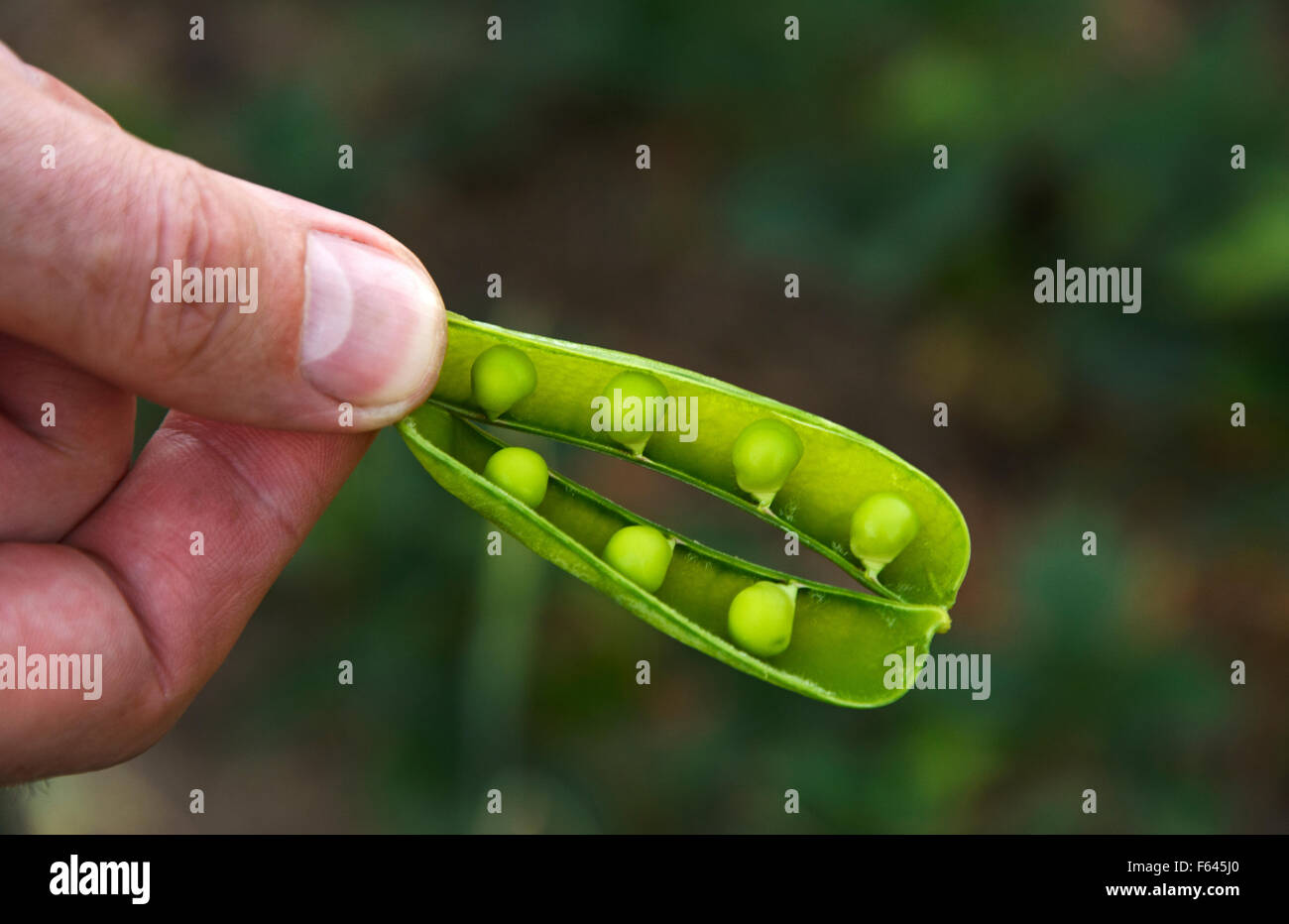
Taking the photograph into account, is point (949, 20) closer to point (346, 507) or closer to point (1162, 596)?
point (1162, 596)

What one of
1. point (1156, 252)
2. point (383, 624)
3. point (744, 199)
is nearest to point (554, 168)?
point (744, 199)

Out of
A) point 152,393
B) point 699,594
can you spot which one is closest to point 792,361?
point 699,594

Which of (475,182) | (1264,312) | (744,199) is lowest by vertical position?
(1264,312)

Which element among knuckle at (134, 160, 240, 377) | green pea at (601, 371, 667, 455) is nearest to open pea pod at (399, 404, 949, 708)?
green pea at (601, 371, 667, 455)

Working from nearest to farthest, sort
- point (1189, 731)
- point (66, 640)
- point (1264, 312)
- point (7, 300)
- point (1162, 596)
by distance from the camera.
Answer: point (7, 300) → point (66, 640) → point (1189, 731) → point (1264, 312) → point (1162, 596)

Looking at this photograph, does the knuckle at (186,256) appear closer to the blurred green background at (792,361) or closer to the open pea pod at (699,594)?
the open pea pod at (699,594)

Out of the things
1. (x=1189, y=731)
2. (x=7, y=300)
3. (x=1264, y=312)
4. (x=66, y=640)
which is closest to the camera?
(x=7, y=300)

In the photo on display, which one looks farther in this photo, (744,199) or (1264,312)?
(744,199)

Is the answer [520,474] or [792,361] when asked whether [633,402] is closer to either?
[520,474]
